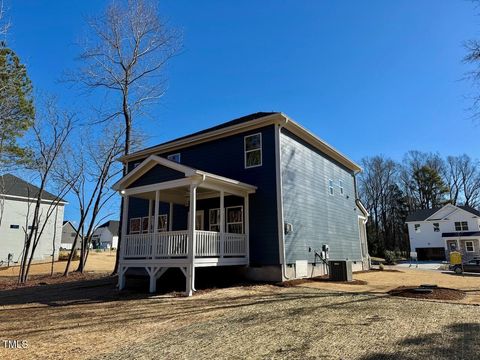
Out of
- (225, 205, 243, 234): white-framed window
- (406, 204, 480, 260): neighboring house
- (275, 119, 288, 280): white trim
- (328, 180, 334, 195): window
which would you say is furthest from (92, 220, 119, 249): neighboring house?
(275, 119, 288, 280): white trim

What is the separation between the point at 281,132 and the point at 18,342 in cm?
1049

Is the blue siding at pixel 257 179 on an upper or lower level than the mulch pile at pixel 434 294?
upper

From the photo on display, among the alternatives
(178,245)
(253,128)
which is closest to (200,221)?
(178,245)

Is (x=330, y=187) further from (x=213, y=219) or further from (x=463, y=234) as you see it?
(x=463, y=234)

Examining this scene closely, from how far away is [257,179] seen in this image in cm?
1340

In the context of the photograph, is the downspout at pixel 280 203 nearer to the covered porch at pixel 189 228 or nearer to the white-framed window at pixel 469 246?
the covered porch at pixel 189 228

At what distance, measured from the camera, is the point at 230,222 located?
1386 cm

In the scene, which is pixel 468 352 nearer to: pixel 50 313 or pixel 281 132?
pixel 50 313

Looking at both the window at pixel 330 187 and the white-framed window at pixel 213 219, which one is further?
the window at pixel 330 187

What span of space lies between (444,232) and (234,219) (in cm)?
3830

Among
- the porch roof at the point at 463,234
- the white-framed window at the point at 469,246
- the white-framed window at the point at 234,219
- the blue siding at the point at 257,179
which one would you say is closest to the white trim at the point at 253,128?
the blue siding at the point at 257,179

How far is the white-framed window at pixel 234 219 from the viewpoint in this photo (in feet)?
44.6

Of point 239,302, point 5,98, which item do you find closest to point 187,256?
point 239,302

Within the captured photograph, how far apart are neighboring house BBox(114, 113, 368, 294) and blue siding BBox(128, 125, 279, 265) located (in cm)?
4
